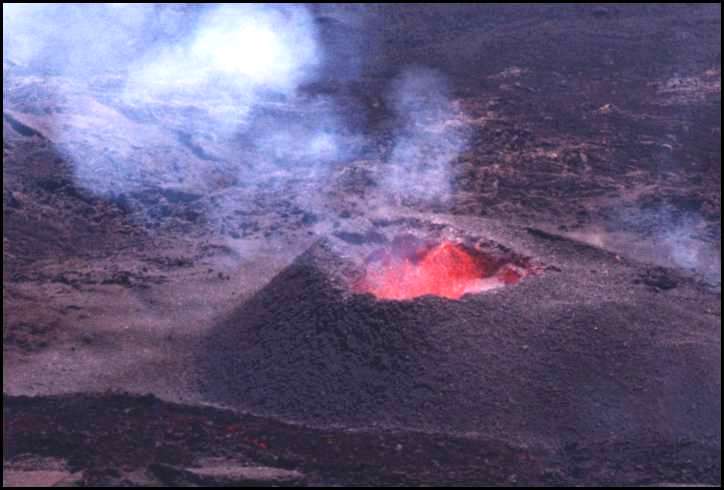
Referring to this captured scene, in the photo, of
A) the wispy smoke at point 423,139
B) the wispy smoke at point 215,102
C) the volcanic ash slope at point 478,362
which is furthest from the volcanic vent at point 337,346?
the wispy smoke at point 423,139

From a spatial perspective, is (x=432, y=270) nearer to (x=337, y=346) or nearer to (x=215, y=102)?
(x=337, y=346)

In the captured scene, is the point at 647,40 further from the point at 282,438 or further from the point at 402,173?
the point at 282,438

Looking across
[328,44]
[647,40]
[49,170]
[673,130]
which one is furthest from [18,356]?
[647,40]

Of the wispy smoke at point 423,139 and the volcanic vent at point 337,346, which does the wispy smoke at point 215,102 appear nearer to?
the wispy smoke at point 423,139

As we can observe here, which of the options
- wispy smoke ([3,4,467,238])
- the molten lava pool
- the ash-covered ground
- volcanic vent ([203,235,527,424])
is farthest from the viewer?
wispy smoke ([3,4,467,238])

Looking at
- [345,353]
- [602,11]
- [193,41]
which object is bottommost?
[345,353]

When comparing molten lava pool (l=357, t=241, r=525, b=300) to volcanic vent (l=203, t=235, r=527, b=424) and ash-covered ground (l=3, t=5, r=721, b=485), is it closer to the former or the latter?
volcanic vent (l=203, t=235, r=527, b=424)

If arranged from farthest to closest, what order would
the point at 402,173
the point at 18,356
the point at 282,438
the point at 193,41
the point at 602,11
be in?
the point at 602,11, the point at 193,41, the point at 402,173, the point at 18,356, the point at 282,438

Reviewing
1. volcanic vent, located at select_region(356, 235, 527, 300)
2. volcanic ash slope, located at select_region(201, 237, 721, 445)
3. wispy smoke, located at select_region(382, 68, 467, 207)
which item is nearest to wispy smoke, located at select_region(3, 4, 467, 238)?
wispy smoke, located at select_region(382, 68, 467, 207)
